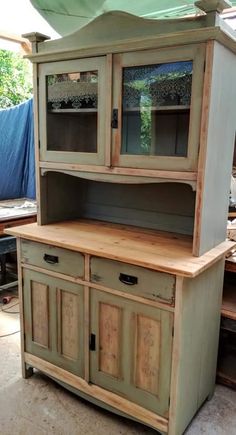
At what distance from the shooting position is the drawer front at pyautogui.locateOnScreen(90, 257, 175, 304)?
1.56 m

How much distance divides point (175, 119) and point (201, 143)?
29cm

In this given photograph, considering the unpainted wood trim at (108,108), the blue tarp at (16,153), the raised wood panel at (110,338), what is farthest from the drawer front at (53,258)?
the blue tarp at (16,153)

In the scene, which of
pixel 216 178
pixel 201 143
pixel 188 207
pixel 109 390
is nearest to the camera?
pixel 201 143

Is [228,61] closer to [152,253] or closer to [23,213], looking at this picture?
[152,253]

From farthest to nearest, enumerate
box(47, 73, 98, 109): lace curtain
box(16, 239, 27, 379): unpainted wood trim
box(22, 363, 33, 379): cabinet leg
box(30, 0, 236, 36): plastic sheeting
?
1. box(22, 363, 33, 379): cabinet leg
2. box(16, 239, 27, 379): unpainted wood trim
3. box(30, 0, 236, 36): plastic sheeting
4. box(47, 73, 98, 109): lace curtain

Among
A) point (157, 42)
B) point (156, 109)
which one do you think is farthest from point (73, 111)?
point (157, 42)

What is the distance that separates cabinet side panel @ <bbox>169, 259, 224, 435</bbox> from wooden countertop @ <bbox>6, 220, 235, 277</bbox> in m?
0.10

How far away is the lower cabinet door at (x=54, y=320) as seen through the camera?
1.94 metres

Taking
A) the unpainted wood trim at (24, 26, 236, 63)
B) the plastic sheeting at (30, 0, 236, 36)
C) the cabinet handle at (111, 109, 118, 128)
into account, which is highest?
the plastic sheeting at (30, 0, 236, 36)

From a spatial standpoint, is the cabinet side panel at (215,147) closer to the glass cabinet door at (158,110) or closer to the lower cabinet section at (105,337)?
the glass cabinet door at (158,110)

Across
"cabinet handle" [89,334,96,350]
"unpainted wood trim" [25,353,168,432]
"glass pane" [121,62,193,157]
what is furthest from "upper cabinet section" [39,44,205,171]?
"unpainted wood trim" [25,353,168,432]

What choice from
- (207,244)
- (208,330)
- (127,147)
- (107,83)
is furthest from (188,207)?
(107,83)

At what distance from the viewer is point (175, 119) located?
5.71ft

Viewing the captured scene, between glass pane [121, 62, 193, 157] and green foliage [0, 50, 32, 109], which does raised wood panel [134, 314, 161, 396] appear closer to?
glass pane [121, 62, 193, 157]
